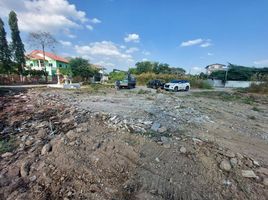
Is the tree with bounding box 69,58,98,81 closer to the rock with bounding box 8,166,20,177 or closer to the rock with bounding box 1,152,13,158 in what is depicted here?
the rock with bounding box 1,152,13,158

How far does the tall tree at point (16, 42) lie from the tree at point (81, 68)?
9312mm

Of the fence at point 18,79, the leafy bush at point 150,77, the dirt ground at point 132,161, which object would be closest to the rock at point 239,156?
the dirt ground at point 132,161

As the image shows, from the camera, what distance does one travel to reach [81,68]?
3525cm

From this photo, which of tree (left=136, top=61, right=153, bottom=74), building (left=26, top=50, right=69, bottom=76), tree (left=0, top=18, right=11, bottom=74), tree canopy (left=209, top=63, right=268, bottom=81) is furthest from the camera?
tree (left=136, top=61, right=153, bottom=74)

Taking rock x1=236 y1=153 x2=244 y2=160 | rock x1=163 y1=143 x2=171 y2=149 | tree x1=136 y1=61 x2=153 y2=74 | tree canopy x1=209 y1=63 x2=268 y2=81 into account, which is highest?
tree x1=136 y1=61 x2=153 y2=74

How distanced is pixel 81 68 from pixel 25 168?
34.5m

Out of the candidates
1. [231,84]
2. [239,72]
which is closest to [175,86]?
[231,84]

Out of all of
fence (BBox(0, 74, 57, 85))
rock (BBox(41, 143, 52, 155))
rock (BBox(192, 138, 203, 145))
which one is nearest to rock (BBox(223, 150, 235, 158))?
rock (BBox(192, 138, 203, 145))

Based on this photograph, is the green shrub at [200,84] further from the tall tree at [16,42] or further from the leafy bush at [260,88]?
the tall tree at [16,42]

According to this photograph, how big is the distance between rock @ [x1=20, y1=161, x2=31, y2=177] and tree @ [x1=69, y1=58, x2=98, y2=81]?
3433 centimetres

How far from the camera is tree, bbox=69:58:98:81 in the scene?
116ft

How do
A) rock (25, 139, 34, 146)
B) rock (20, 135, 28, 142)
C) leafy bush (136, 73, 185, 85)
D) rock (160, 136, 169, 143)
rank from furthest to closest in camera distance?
leafy bush (136, 73, 185, 85) < rock (20, 135, 28, 142) < rock (25, 139, 34, 146) < rock (160, 136, 169, 143)

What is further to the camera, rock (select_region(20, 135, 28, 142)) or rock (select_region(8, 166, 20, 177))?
rock (select_region(20, 135, 28, 142))

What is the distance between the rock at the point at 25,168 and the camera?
2.91 m
